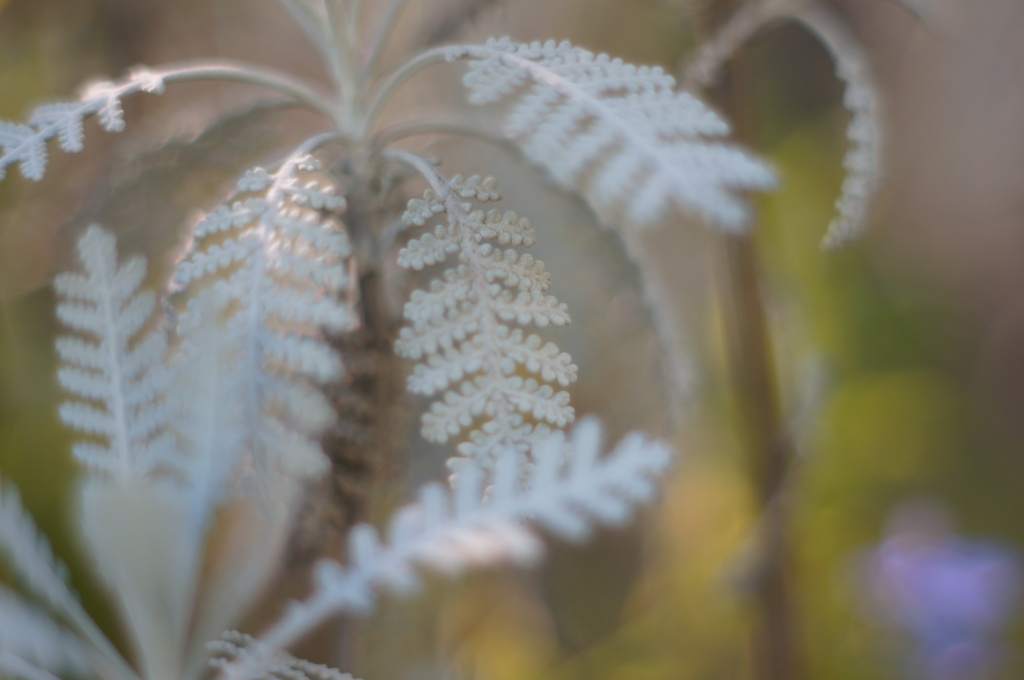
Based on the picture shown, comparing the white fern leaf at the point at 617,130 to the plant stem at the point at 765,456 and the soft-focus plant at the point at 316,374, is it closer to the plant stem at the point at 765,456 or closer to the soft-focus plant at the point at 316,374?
the soft-focus plant at the point at 316,374

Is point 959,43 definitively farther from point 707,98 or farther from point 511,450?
point 511,450

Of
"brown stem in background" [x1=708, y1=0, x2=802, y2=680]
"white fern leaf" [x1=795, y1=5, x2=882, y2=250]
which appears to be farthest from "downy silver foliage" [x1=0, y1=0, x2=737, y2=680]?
"brown stem in background" [x1=708, y1=0, x2=802, y2=680]

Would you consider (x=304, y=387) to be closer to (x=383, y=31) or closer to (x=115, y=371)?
(x=115, y=371)

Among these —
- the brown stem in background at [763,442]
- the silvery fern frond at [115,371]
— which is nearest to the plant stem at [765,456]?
the brown stem in background at [763,442]

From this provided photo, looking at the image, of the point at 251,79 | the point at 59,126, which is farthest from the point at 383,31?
the point at 59,126

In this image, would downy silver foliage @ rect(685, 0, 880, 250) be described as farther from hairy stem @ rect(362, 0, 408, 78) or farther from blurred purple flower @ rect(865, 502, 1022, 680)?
blurred purple flower @ rect(865, 502, 1022, 680)
